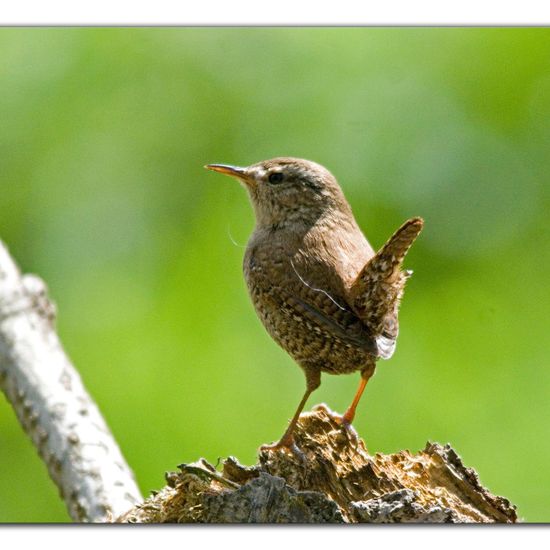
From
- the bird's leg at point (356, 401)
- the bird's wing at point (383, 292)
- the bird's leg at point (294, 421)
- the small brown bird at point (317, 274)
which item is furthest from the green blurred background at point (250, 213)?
the bird's wing at point (383, 292)

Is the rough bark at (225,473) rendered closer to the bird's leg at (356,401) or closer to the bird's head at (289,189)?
the bird's leg at (356,401)

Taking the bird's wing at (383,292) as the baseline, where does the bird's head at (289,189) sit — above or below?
above

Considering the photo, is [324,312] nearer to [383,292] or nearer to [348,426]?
[383,292]

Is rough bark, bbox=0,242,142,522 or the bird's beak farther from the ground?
the bird's beak

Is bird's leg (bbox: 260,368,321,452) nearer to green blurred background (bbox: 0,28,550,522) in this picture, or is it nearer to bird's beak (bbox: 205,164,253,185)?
green blurred background (bbox: 0,28,550,522)

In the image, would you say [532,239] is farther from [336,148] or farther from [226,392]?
[226,392]

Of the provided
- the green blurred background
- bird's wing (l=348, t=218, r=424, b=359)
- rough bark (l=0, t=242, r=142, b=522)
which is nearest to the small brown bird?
bird's wing (l=348, t=218, r=424, b=359)

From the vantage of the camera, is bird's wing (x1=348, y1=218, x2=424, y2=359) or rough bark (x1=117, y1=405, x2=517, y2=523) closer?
rough bark (x1=117, y1=405, x2=517, y2=523)
